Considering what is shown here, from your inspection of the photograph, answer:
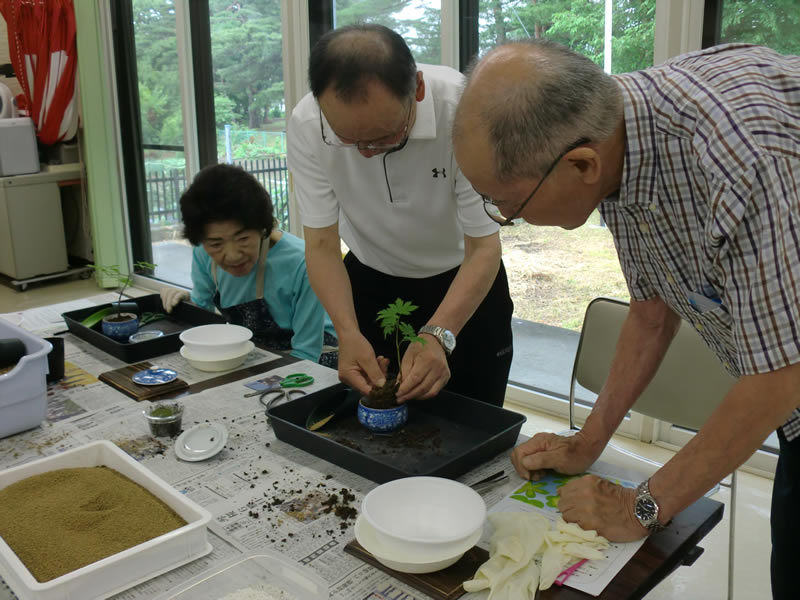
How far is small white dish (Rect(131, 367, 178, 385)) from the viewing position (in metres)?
1.82

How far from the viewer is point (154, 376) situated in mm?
1851

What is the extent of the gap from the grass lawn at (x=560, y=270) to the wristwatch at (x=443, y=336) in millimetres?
1446

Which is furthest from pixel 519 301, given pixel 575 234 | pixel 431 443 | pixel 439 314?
pixel 431 443

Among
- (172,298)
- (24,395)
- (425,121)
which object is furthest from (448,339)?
(172,298)

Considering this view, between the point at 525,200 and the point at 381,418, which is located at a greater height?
the point at 525,200

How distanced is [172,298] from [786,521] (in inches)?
73.3

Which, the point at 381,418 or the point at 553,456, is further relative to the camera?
the point at 381,418

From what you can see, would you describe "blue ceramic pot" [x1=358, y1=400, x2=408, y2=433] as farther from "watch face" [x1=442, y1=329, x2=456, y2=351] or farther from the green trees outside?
the green trees outside

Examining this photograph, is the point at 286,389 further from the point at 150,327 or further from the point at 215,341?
the point at 150,327

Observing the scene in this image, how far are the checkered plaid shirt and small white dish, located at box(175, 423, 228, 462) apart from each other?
0.91 metres

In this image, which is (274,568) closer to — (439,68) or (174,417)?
(174,417)

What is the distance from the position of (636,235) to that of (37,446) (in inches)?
49.9

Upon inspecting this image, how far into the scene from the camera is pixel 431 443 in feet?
4.95

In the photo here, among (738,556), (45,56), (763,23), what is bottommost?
(738,556)
